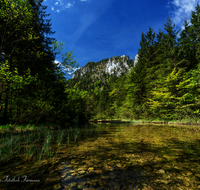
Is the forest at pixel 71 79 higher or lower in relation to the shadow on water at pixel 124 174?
higher

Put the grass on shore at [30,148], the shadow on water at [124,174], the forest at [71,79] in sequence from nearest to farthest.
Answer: the shadow on water at [124,174] < the grass on shore at [30,148] < the forest at [71,79]

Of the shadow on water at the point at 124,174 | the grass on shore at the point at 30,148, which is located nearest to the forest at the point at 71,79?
the grass on shore at the point at 30,148

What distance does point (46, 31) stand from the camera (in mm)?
15000

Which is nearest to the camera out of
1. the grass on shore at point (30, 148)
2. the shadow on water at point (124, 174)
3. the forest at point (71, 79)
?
the shadow on water at point (124, 174)

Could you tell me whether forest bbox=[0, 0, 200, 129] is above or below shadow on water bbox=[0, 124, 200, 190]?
above

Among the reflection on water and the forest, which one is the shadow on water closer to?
the reflection on water

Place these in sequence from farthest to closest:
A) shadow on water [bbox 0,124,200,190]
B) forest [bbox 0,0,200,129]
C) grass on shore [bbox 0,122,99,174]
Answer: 1. forest [bbox 0,0,200,129]
2. grass on shore [bbox 0,122,99,174]
3. shadow on water [bbox 0,124,200,190]

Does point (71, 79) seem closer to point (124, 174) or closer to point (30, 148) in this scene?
point (30, 148)

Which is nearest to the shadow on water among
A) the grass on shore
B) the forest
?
the grass on shore

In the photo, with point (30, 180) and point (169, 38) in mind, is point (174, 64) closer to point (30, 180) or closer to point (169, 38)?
point (169, 38)

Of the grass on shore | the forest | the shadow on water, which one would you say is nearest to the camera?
the shadow on water

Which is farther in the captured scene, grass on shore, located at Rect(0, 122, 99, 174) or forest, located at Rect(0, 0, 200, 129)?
forest, located at Rect(0, 0, 200, 129)

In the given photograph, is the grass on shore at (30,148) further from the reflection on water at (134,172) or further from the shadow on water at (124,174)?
the reflection on water at (134,172)

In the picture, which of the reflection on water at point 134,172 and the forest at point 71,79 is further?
the forest at point 71,79
